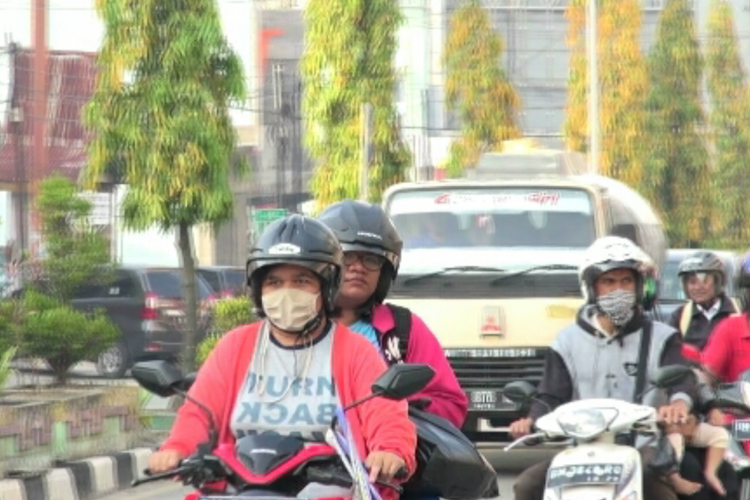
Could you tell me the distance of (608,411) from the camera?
255 inches

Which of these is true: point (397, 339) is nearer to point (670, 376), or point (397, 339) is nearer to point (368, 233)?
point (368, 233)

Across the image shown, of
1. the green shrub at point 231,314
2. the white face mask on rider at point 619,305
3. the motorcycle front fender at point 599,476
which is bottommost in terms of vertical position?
the green shrub at point 231,314

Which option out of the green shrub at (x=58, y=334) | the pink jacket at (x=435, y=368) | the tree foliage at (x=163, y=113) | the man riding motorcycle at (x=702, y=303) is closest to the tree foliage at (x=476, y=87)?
the tree foliage at (x=163, y=113)

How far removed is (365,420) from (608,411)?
1184 mm

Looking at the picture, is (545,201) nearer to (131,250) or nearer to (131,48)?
(131,48)

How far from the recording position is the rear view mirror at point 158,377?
556 centimetres

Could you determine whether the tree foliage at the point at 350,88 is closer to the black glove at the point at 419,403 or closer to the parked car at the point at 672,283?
the parked car at the point at 672,283

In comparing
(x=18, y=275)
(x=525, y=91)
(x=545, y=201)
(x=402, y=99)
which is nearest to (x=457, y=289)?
(x=545, y=201)

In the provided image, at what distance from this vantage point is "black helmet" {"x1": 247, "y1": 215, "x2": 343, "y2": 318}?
5.57 meters

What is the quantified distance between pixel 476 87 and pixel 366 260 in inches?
1562

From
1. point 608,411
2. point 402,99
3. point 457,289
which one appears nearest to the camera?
point 608,411

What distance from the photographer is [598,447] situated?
21.1ft

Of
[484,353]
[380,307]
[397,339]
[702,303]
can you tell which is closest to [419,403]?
[397,339]

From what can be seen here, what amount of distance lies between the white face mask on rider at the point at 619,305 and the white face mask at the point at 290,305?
6.27 ft
